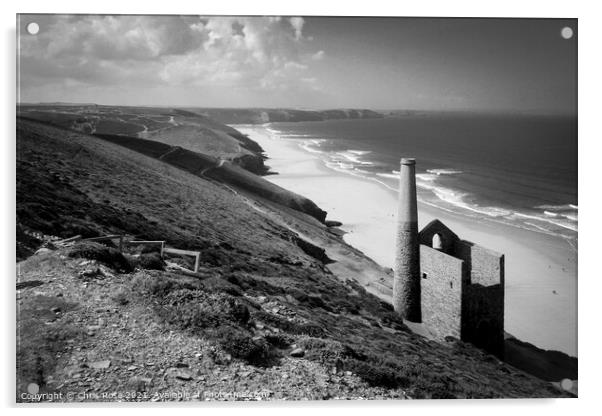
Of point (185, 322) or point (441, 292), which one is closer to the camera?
point (185, 322)

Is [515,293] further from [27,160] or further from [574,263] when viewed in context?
[27,160]

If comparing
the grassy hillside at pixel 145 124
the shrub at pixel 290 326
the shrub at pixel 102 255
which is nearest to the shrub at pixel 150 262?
the shrub at pixel 102 255

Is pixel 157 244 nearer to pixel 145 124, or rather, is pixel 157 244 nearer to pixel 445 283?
pixel 445 283

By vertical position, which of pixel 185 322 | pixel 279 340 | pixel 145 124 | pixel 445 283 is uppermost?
pixel 145 124

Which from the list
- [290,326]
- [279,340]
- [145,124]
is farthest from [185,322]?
[145,124]

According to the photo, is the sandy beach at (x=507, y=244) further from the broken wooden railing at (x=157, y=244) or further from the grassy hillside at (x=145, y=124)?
the broken wooden railing at (x=157, y=244)

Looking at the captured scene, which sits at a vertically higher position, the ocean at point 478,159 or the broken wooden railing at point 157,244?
the ocean at point 478,159

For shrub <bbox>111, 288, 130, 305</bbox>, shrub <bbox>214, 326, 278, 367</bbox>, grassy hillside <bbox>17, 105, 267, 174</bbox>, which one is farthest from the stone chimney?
shrub <bbox>111, 288, 130, 305</bbox>

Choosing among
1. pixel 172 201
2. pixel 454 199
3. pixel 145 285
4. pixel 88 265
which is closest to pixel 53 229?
pixel 88 265
